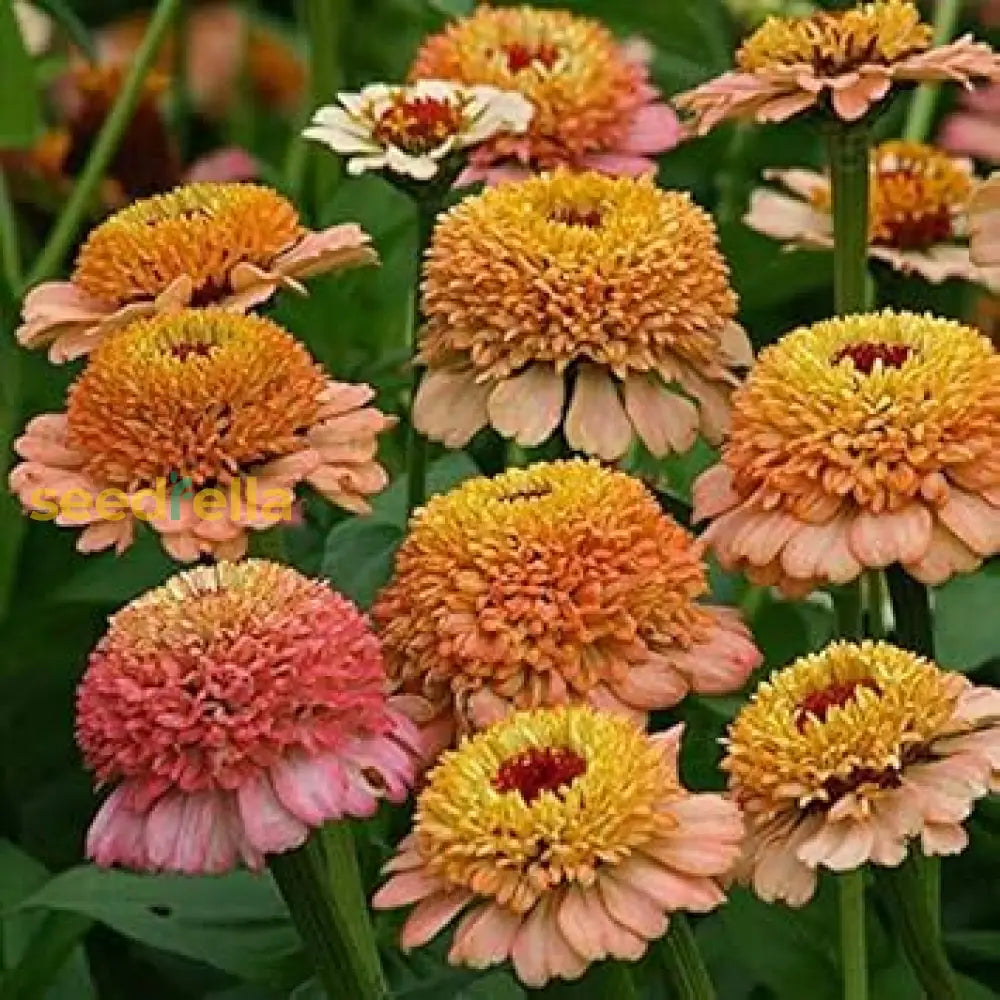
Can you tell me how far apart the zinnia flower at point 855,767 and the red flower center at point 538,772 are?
5 centimetres

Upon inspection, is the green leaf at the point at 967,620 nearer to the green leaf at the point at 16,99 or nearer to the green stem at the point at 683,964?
the green stem at the point at 683,964

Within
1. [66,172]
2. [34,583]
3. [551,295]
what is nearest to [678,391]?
[551,295]

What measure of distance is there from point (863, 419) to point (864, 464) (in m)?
0.01

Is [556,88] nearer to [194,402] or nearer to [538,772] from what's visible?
[194,402]

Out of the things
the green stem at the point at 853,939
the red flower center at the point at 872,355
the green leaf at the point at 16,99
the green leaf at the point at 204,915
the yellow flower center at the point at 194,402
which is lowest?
the green leaf at the point at 204,915

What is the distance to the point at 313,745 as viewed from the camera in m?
0.69

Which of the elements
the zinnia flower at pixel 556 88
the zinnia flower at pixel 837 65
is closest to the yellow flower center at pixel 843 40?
the zinnia flower at pixel 837 65

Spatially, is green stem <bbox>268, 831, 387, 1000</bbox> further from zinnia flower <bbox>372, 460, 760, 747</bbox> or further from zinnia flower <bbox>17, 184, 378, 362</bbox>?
zinnia flower <bbox>17, 184, 378, 362</bbox>

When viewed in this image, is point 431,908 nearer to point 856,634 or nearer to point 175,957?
point 856,634

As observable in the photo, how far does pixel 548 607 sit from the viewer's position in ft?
2.40

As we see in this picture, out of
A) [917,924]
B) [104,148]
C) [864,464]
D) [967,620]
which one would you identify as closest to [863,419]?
[864,464]

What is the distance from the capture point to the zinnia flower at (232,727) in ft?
2.23

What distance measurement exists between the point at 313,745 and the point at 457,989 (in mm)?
120

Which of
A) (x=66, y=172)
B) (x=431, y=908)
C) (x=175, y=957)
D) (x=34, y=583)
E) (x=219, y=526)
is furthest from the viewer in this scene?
(x=66, y=172)
